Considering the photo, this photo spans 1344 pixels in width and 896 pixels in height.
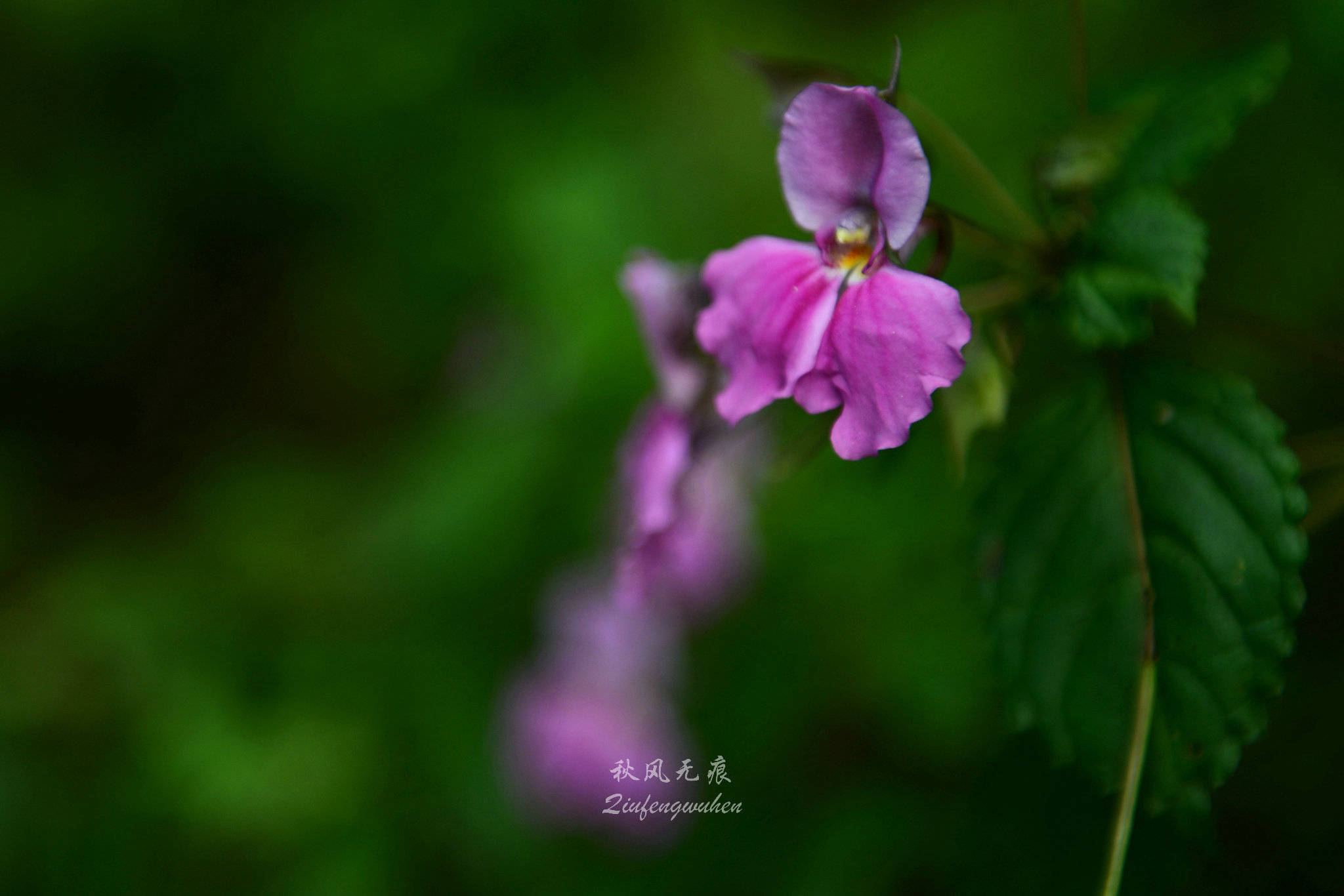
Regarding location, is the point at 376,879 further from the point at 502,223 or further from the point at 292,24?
the point at 292,24


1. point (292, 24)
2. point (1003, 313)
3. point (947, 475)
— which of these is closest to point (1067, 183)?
point (1003, 313)

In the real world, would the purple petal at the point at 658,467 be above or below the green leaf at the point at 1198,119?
below

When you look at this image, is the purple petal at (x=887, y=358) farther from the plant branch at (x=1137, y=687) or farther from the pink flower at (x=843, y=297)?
the plant branch at (x=1137, y=687)

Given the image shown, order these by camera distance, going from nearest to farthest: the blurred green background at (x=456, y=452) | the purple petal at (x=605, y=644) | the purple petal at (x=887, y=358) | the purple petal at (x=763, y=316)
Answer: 1. the purple petal at (x=887, y=358)
2. the purple petal at (x=763, y=316)
3. the blurred green background at (x=456, y=452)
4. the purple petal at (x=605, y=644)

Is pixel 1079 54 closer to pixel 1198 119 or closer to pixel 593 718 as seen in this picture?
pixel 1198 119

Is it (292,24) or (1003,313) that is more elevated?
(292,24)

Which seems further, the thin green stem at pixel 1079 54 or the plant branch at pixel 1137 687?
the thin green stem at pixel 1079 54

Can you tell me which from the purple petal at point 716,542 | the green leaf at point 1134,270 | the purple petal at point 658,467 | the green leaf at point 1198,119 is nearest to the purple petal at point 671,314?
the purple petal at point 658,467
